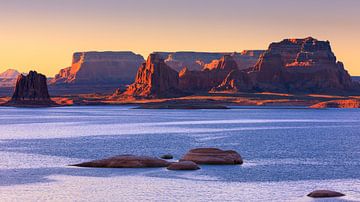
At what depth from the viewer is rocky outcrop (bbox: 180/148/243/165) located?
7512 cm

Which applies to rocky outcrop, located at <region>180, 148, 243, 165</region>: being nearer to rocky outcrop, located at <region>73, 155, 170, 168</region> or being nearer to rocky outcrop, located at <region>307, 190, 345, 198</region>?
rocky outcrop, located at <region>73, 155, 170, 168</region>

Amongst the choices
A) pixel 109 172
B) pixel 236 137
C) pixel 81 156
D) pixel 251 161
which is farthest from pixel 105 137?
pixel 109 172

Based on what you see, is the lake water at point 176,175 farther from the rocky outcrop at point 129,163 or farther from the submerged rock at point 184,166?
the rocky outcrop at point 129,163

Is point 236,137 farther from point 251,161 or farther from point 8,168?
point 8,168

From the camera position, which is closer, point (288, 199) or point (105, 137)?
point (288, 199)

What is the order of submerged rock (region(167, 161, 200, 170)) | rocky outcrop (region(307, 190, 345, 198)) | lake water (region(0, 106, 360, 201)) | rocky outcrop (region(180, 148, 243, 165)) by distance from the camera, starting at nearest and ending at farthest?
rocky outcrop (region(307, 190, 345, 198)) → lake water (region(0, 106, 360, 201)) → submerged rock (region(167, 161, 200, 170)) → rocky outcrop (region(180, 148, 243, 165))

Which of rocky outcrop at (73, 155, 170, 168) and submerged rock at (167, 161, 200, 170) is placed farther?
rocky outcrop at (73, 155, 170, 168)

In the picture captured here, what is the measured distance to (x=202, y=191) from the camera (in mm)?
59844

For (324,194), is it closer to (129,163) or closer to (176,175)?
(176,175)

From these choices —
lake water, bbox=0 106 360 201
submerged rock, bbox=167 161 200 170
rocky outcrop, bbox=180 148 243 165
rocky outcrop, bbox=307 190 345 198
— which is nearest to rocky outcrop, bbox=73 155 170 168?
lake water, bbox=0 106 360 201

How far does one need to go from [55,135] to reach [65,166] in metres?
62.9

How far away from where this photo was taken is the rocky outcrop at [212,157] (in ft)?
246

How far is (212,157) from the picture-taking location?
75.2m

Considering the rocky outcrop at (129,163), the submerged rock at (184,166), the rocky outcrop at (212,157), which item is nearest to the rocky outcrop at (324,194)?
the submerged rock at (184,166)
